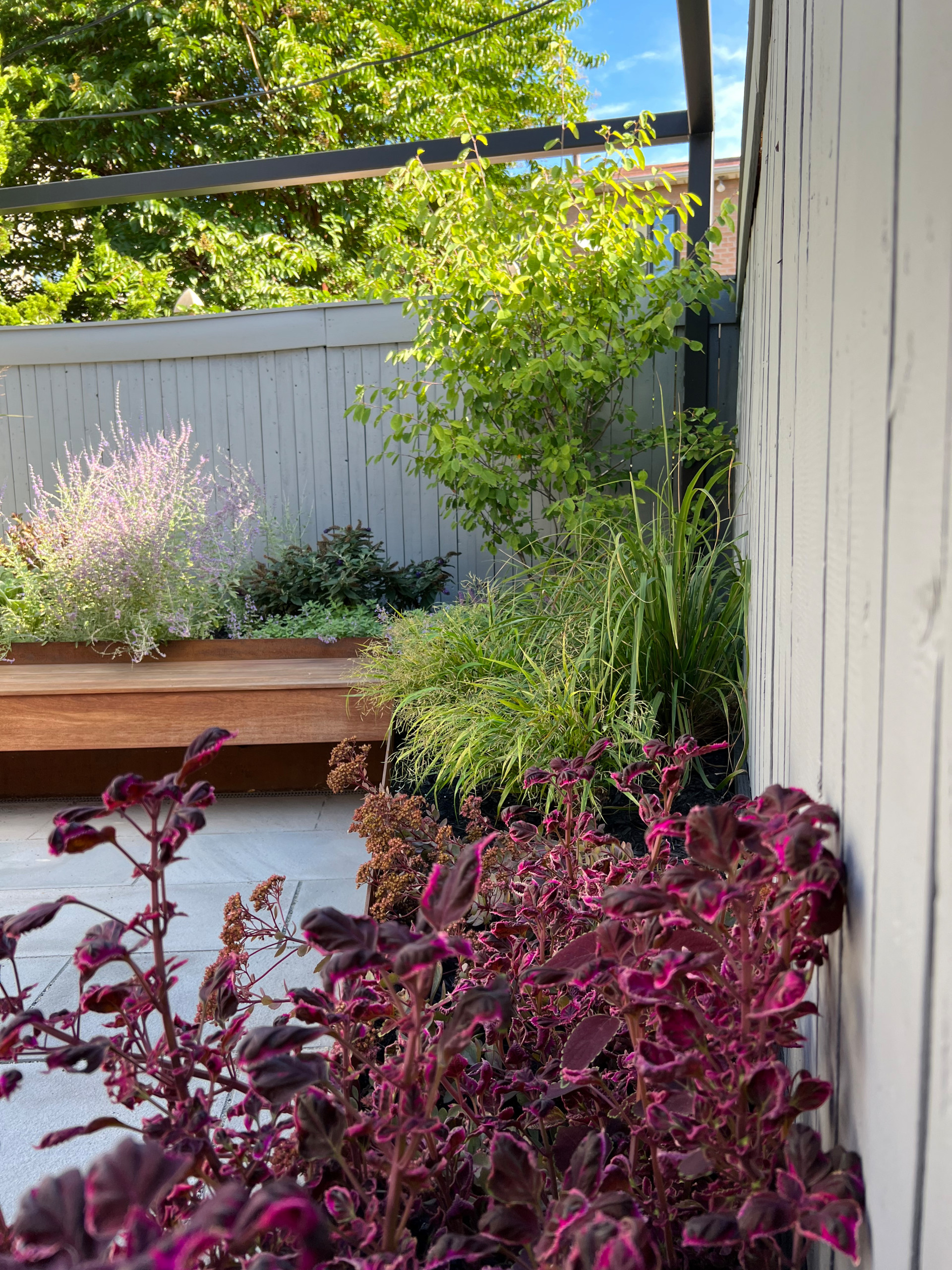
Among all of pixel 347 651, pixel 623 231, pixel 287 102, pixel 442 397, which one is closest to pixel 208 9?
pixel 287 102

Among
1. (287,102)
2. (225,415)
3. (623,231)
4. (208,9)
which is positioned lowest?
(225,415)

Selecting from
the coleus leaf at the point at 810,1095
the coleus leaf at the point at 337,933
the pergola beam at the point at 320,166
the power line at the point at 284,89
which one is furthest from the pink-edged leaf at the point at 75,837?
the power line at the point at 284,89

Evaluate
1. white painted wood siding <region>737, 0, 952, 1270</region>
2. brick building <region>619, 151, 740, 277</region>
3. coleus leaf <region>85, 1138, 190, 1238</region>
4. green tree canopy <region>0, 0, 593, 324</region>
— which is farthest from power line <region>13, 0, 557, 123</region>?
coleus leaf <region>85, 1138, 190, 1238</region>

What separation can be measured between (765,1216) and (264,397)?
5.53m

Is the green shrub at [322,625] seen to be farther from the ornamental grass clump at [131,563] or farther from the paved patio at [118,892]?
the paved patio at [118,892]

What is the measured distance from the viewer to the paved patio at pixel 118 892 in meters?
1.74

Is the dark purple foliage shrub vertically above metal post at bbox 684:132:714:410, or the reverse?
metal post at bbox 684:132:714:410

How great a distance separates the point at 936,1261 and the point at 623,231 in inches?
158

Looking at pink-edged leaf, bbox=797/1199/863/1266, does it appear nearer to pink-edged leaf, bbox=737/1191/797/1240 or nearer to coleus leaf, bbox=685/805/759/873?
pink-edged leaf, bbox=737/1191/797/1240

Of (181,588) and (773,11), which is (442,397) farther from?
(773,11)

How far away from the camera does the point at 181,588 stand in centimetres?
424

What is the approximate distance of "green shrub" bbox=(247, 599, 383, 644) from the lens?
417 cm

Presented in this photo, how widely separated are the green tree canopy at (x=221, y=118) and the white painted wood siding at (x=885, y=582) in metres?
11.1

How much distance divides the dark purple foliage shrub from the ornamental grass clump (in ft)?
11.0
